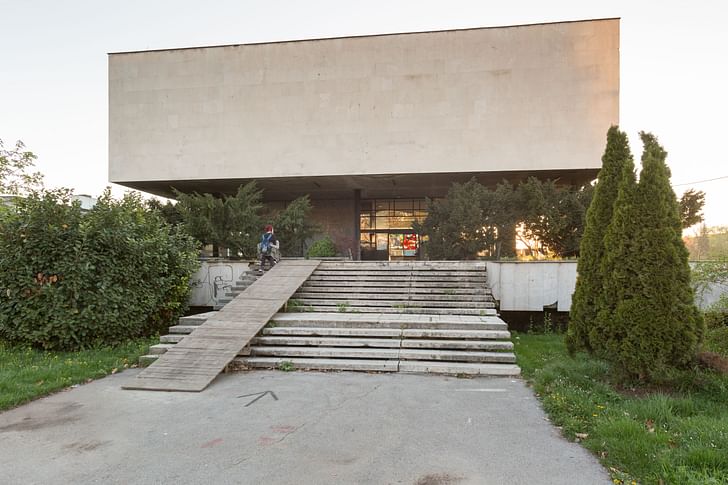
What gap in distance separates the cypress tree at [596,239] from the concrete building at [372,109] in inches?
507

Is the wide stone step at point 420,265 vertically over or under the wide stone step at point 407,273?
over

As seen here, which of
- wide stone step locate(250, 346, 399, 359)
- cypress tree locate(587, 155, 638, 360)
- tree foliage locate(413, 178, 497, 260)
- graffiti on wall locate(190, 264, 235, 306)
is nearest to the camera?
cypress tree locate(587, 155, 638, 360)

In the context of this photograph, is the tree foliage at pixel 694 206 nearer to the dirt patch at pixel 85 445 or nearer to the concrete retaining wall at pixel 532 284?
the concrete retaining wall at pixel 532 284

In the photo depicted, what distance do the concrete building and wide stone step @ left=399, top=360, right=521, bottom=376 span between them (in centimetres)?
1336

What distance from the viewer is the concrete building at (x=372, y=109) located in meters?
18.5

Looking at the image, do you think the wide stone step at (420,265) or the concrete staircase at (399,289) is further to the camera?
the wide stone step at (420,265)

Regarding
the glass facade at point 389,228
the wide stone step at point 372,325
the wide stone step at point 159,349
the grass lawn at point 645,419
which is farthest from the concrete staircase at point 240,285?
the glass facade at point 389,228

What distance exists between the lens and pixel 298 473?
3.53 m

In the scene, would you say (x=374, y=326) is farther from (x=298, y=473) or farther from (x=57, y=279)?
(x=57, y=279)

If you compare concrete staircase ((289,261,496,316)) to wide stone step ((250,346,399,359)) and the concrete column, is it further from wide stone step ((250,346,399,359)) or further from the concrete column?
the concrete column

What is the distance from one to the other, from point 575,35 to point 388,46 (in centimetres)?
812

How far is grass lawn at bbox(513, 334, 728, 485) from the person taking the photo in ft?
11.0

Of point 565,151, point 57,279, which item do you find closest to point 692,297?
point 57,279

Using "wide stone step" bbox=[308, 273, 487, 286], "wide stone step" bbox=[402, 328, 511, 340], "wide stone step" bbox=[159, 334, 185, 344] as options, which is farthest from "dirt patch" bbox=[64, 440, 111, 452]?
"wide stone step" bbox=[308, 273, 487, 286]
